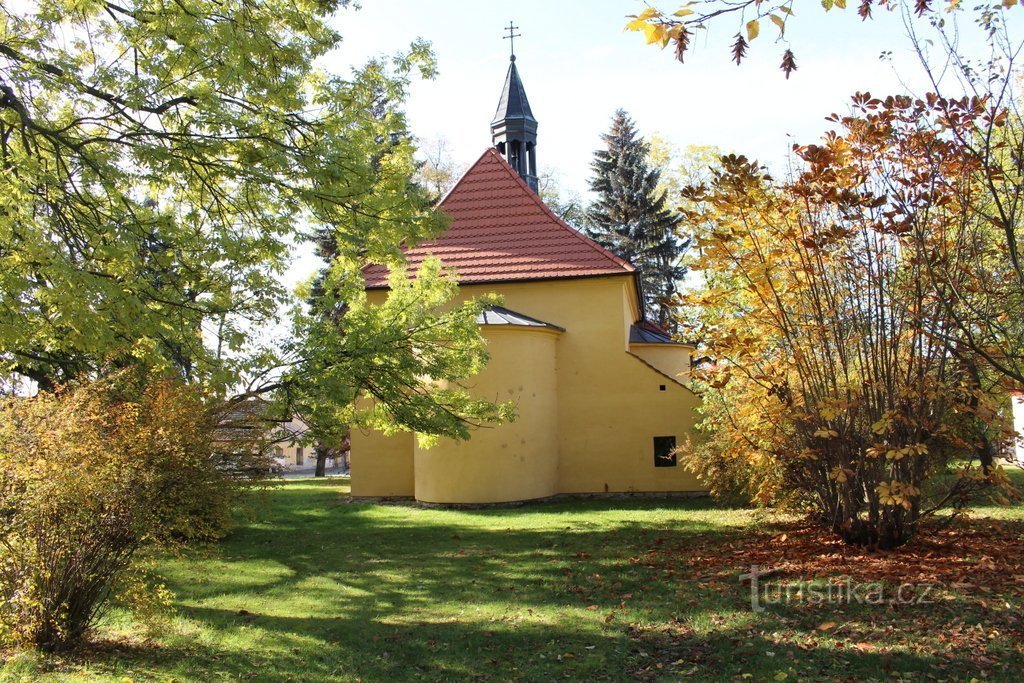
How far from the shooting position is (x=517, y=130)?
22.8 metres

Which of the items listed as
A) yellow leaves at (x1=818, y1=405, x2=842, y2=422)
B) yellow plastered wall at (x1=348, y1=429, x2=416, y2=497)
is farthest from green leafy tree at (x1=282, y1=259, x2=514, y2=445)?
yellow leaves at (x1=818, y1=405, x2=842, y2=422)

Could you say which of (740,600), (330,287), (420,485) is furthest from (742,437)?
(420,485)

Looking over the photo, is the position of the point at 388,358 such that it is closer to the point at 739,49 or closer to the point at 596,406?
the point at 739,49

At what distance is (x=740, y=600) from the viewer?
23.7 ft

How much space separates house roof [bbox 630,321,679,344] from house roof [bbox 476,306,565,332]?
230 inches

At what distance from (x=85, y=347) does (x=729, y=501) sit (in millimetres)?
13212

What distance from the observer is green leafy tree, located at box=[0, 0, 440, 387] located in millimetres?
6469

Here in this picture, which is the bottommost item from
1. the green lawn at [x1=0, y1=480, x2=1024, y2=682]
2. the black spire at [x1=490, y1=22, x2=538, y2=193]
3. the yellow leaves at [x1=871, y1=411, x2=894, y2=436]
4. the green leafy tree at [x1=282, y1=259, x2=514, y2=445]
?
the green lawn at [x1=0, y1=480, x2=1024, y2=682]

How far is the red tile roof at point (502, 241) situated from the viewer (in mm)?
18372

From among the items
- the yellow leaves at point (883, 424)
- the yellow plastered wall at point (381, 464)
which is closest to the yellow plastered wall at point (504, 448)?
the yellow plastered wall at point (381, 464)

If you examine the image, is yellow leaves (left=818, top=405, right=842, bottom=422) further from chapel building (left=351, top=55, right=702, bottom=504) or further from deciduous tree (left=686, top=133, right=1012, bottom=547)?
chapel building (left=351, top=55, right=702, bottom=504)

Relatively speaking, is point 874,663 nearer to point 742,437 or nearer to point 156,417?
point 742,437

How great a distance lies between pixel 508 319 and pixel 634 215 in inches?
812

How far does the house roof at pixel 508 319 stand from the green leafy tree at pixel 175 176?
25.0 feet
